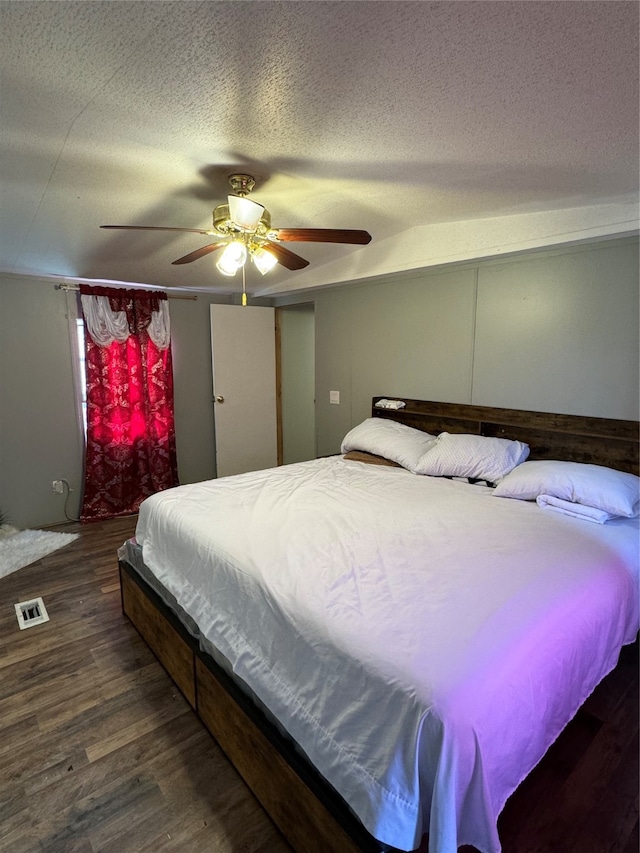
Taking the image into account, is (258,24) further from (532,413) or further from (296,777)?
(532,413)

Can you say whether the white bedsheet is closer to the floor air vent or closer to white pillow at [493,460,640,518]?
white pillow at [493,460,640,518]

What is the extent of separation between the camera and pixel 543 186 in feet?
6.45

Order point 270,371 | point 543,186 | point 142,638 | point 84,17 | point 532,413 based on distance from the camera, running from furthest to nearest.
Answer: point 270,371, point 532,413, point 142,638, point 543,186, point 84,17

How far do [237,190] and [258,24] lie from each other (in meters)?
0.98

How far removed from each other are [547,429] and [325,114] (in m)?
2.10

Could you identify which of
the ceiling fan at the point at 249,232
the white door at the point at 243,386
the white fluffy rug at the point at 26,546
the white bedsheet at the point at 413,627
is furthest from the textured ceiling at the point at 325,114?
the white fluffy rug at the point at 26,546

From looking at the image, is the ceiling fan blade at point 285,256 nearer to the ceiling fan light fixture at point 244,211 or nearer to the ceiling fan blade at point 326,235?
the ceiling fan blade at point 326,235

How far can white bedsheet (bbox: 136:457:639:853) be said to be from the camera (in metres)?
0.96

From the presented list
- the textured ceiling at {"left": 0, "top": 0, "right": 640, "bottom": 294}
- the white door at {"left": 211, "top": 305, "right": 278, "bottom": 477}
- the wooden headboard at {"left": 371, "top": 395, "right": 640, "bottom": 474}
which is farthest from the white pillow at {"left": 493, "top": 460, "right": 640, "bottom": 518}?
the white door at {"left": 211, "top": 305, "right": 278, "bottom": 477}

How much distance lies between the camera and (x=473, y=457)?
8.38 ft

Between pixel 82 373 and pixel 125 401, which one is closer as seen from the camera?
pixel 82 373

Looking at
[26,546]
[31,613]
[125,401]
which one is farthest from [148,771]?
[125,401]

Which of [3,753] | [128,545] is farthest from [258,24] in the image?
[3,753]

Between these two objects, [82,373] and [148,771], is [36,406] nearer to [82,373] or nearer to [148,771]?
[82,373]
